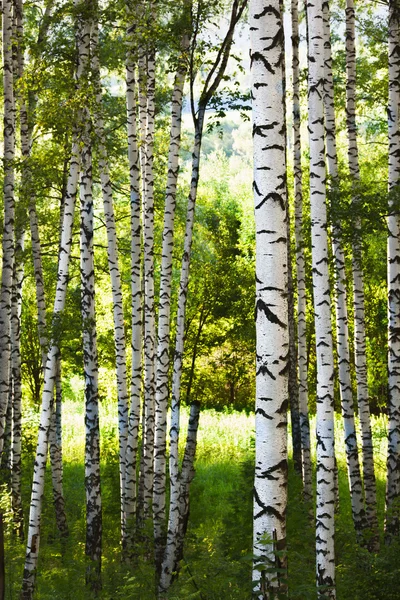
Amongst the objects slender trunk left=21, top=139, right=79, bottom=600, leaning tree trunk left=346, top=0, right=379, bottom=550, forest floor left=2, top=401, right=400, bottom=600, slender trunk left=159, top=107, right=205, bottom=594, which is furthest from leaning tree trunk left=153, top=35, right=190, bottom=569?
leaning tree trunk left=346, top=0, right=379, bottom=550

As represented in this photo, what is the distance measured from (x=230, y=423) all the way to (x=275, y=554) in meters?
18.2

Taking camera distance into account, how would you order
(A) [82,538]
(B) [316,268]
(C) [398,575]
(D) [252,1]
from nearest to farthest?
(D) [252,1] < (B) [316,268] < (C) [398,575] < (A) [82,538]

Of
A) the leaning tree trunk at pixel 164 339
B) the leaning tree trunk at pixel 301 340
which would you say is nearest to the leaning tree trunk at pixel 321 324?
the leaning tree trunk at pixel 164 339

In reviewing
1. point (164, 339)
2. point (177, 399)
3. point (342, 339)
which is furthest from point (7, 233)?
point (342, 339)

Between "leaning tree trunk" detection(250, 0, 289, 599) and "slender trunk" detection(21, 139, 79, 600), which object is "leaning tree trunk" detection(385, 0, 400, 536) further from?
"leaning tree trunk" detection(250, 0, 289, 599)

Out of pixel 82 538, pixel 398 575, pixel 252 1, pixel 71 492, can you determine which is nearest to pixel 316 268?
pixel 252 1

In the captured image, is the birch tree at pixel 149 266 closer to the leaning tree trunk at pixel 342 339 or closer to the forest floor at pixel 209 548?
the forest floor at pixel 209 548

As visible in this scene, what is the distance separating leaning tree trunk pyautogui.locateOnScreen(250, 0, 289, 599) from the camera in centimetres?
388

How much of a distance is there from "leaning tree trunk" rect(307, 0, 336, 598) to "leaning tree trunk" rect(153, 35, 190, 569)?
3076 mm

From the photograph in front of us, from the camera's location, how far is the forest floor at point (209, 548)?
671cm

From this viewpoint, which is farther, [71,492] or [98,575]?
[71,492]

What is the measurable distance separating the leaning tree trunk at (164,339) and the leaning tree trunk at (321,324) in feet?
10.1

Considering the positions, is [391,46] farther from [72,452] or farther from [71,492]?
[72,452]

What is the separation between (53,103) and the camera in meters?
7.89
